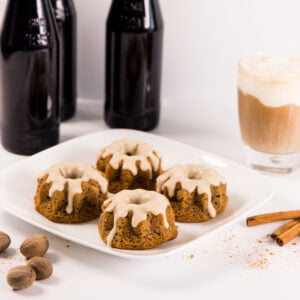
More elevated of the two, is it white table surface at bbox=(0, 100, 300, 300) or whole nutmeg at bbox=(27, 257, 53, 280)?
whole nutmeg at bbox=(27, 257, 53, 280)

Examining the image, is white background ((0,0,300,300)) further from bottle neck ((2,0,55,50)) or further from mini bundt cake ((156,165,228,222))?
bottle neck ((2,0,55,50))

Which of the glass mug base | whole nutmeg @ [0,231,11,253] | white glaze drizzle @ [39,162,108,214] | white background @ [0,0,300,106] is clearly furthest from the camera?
white background @ [0,0,300,106]

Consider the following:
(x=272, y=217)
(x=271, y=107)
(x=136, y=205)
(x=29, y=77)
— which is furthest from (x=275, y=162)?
(x=29, y=77)

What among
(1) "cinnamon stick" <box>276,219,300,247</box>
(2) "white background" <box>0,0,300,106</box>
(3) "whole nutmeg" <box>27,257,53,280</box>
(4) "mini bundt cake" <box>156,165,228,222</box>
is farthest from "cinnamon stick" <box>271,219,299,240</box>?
(2) "white background" <box>0,0,300,106</box>

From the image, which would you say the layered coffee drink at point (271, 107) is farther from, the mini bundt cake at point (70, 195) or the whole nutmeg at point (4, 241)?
the whole nutmeg at point (4, 241)

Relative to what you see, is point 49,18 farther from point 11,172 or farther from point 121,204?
point 121,204

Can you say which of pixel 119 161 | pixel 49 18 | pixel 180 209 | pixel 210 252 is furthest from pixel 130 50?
pixel 210 252

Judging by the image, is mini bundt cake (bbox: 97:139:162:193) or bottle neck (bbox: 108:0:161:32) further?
bottle neck (bbox: 108:0:161:32)
